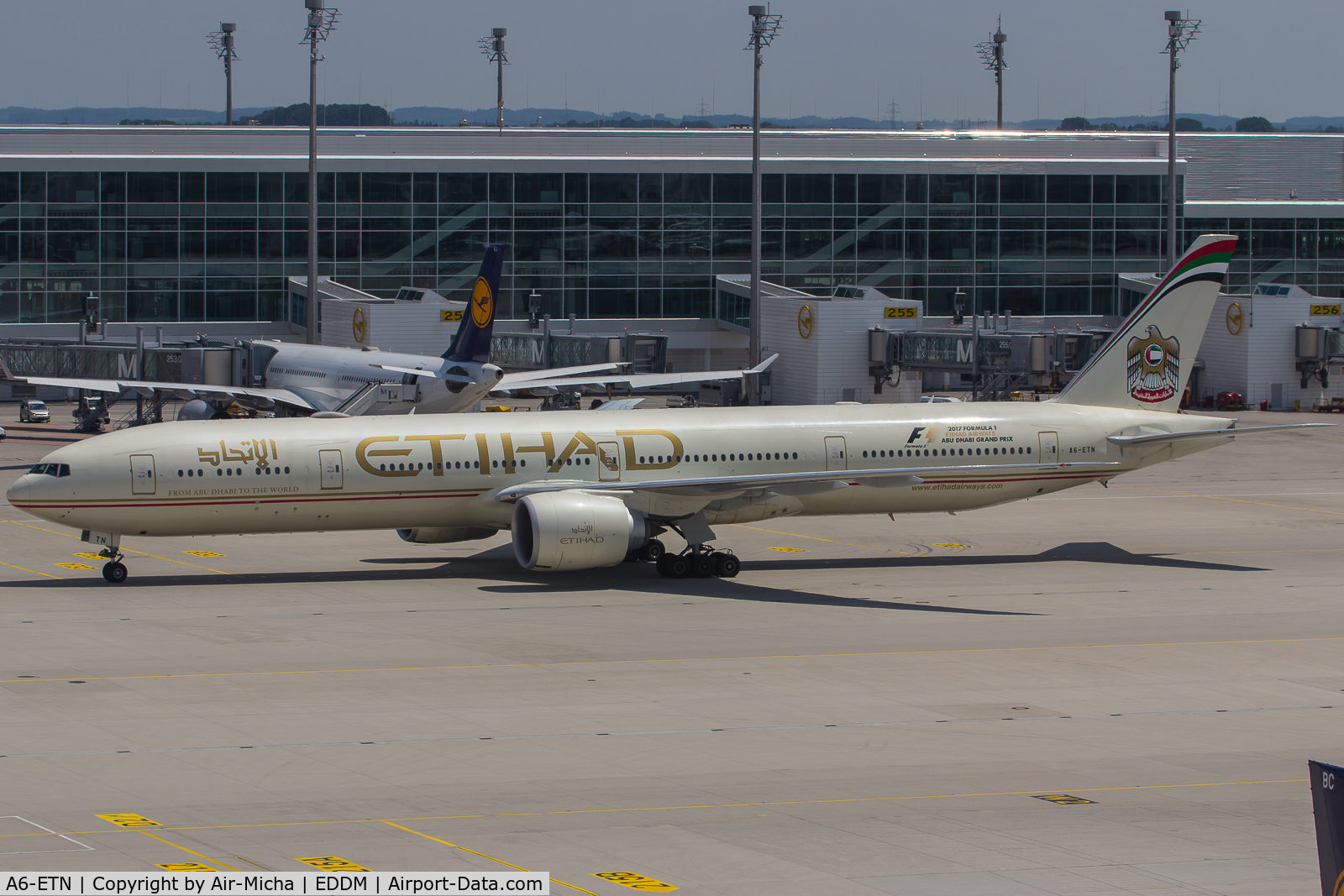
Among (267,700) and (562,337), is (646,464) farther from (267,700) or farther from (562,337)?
(562,337)

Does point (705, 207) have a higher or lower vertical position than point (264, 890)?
higher

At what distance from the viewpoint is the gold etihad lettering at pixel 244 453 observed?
36688mm

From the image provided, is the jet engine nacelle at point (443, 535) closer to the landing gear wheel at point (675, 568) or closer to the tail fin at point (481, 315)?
the landing gear wheel at point (675, 568)

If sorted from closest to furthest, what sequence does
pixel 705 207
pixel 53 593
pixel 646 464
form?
pixel 53 593 < pixel 646 464 < pixel 705 207

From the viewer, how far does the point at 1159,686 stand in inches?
1088

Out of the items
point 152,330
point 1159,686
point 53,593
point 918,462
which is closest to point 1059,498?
point 918,462

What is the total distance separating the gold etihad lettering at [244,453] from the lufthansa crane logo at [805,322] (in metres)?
52.5

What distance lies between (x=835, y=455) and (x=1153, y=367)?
9.97 metres

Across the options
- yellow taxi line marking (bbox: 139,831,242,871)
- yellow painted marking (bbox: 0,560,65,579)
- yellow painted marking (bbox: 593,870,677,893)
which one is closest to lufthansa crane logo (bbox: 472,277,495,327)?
yellow painted marking (bbox: 0,560,65,579)

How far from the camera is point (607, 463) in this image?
39.0 m

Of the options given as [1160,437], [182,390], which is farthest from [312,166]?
[1160,437]

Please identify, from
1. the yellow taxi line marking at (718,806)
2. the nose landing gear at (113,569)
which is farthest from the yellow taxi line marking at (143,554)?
the yellow taxi line marking at (718,806)

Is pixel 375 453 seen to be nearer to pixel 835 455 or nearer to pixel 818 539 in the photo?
pixel 835 455

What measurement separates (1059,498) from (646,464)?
20.8 metres
